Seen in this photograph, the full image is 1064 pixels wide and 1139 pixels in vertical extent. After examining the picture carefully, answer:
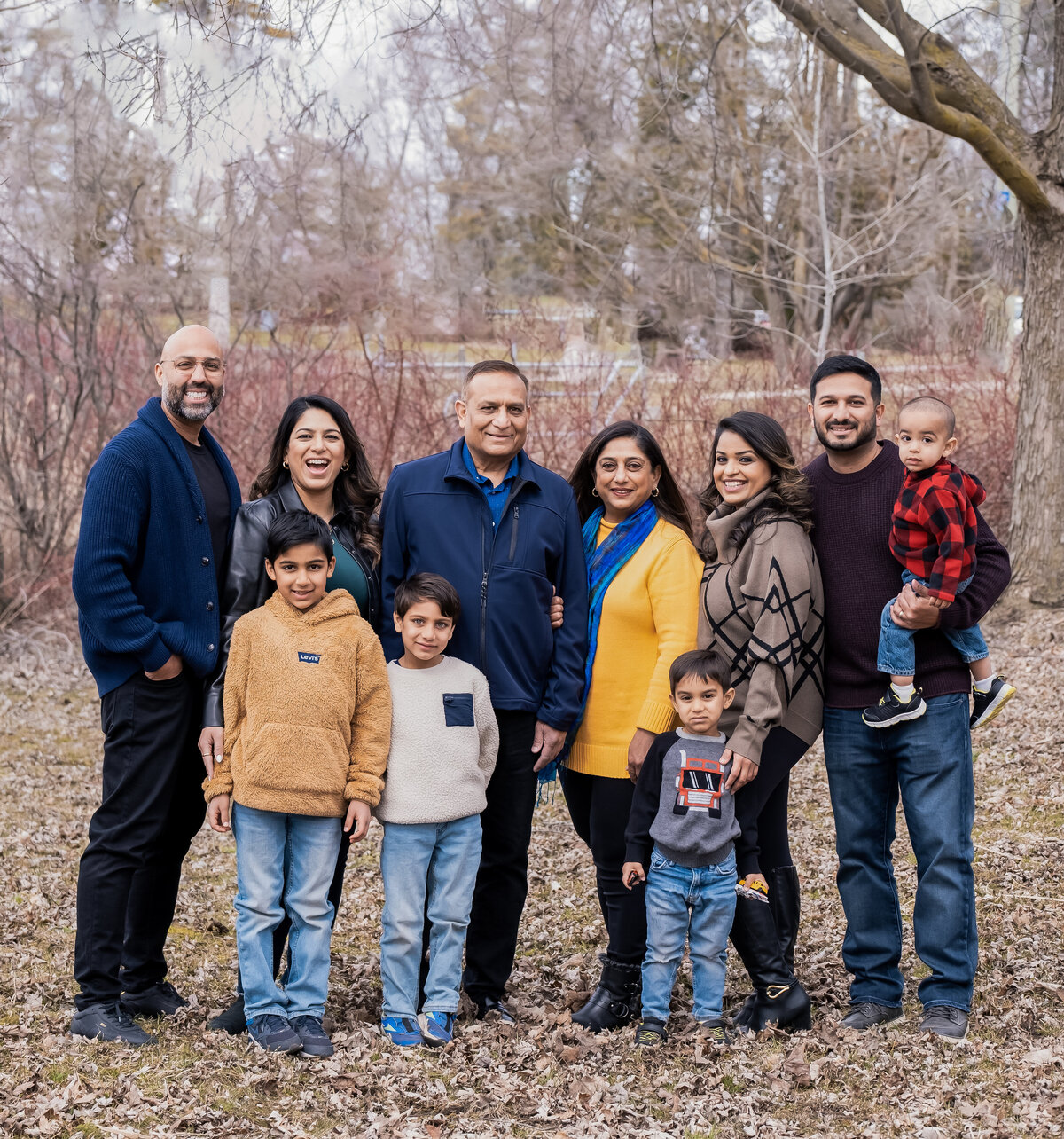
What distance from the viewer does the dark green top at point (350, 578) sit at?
163 inches

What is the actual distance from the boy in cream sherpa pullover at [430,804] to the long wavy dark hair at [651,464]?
0.77 m

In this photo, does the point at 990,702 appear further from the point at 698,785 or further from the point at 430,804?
the point at 430,804

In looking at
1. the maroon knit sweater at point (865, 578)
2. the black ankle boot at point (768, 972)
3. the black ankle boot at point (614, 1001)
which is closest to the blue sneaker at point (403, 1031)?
the black ankle boot at point (614, 1001)

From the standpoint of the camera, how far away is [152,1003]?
13.9ft

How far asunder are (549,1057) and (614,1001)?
437 mm

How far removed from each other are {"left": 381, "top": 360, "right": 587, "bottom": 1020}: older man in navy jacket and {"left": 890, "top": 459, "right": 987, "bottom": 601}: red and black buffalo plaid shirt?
113 cm

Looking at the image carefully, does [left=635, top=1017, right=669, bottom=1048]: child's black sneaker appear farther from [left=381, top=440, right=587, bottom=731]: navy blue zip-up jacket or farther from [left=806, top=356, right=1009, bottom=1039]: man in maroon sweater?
[left=381, top=440, right=587, bottom=731]: navy blue zip-up jacket

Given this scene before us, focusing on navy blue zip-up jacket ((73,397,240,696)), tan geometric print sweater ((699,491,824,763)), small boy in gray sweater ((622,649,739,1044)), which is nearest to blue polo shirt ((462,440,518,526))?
tan geometric print sweater ((699,491,824,763))

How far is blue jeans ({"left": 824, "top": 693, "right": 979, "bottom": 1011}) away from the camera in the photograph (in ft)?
13.1

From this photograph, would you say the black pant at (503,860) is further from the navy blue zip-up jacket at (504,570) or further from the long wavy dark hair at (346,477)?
the long wavy dark hair at (346,477)

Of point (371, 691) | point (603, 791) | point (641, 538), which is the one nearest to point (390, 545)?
point (371, 691)

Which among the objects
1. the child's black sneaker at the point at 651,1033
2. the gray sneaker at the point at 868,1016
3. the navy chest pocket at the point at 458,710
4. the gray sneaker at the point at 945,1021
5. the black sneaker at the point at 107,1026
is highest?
the navy chest pocket at the point at 458,710

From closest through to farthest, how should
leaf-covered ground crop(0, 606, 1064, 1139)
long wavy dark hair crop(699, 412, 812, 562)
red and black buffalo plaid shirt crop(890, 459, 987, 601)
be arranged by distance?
leaf-covered ground crop(0, 606, 1064, 1139) < red and black buffalo plaid shirt crop(890, 459, 987, 601) < long wavy dark hair crop(699, 412, 812, 562)

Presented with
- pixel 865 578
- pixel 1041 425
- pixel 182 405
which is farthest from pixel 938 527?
pixel 1041 425
